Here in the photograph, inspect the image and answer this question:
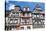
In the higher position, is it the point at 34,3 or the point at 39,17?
the point at 34,3

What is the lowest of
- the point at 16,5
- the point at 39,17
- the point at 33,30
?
the point at 33,30

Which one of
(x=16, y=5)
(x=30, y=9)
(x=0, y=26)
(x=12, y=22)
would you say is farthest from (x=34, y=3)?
(x=0, y=26)

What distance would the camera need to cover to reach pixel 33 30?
90 centimetres

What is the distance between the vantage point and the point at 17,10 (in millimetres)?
890

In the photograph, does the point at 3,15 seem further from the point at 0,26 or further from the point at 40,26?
the point at 40,26

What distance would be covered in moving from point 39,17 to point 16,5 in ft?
0.79

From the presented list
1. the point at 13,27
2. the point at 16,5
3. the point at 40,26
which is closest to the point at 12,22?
the point at 13,27

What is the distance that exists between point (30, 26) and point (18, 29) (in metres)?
0.11

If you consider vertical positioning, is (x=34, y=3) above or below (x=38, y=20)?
above

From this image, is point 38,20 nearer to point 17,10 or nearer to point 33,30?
point 33,30

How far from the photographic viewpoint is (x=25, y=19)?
89 centimetres

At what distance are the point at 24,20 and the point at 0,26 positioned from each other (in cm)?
22

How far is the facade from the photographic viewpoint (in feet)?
2.88

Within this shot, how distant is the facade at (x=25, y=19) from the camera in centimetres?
88
